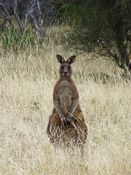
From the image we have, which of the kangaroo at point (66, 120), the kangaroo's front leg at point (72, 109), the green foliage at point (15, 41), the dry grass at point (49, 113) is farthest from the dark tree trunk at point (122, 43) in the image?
the kangaroo's front leg at point (72, 109)

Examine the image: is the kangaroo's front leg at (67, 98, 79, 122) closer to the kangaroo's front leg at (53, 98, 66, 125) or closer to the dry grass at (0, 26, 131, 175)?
the kangaroo's front leg at (53, 98, 66, 125)

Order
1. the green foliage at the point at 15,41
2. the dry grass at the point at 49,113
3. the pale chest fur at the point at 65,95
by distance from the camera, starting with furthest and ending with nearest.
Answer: the green foliage at the point at 15,41
the pale chest fur at the point at 65,95
the dry grass at the point at 49,113

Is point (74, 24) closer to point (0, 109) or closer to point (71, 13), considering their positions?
point (71, 13)

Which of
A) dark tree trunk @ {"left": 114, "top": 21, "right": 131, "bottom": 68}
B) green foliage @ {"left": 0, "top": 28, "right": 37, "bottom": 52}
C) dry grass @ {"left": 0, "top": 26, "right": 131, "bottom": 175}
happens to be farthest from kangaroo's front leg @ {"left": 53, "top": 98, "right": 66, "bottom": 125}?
green foliage @ {"left": 0, "top": 28, "right": 37, "bottom": 52}

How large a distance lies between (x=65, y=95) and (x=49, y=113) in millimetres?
1636

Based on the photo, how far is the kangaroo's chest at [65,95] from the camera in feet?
18.1

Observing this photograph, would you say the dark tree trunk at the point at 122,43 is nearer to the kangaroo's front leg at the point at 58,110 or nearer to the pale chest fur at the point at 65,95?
the pale chest fur at the point at 65,95

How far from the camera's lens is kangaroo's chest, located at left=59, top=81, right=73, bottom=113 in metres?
5.51

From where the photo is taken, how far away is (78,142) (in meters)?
5.24

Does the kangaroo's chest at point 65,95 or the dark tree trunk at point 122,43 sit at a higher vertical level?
the dark tree trunk at point 122,43

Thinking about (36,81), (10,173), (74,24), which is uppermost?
(74,24)

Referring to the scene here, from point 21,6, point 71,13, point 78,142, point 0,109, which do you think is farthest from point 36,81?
point 21,6

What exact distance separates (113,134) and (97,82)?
11.0ft

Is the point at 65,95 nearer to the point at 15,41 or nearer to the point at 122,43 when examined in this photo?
the point at 122,43
